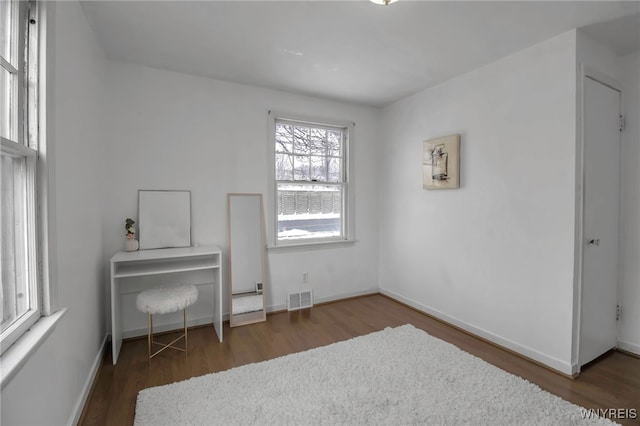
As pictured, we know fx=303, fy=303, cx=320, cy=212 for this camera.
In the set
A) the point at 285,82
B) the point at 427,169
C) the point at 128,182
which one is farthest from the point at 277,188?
the point at 427,169

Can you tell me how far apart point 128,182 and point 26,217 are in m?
1.66

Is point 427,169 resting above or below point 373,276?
above

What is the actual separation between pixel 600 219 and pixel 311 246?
282cm

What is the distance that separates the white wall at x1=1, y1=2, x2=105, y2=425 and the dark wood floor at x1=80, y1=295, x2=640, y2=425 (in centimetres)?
22

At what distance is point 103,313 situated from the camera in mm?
2781

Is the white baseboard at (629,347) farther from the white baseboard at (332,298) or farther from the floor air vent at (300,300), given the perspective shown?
the floor air vent at (300,300)

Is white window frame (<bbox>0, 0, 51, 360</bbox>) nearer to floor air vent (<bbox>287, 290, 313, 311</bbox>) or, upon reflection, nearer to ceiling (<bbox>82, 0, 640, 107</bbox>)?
ceiling (<bbox>82, 0, 640, 107</bbox>)

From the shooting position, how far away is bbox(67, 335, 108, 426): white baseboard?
1.75 meters

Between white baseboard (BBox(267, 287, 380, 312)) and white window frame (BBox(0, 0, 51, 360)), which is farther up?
white window frame (BBox(0, 0, 51, 360))

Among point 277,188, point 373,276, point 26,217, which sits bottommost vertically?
point 373,276

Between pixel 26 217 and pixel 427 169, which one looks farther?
pixel 427 169

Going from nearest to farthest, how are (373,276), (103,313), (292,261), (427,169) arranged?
1. (103,313)
2. (427,169)
3. (292,261)
4. (373,276)

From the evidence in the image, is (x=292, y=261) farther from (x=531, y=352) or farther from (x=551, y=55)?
(x=551, y=55)

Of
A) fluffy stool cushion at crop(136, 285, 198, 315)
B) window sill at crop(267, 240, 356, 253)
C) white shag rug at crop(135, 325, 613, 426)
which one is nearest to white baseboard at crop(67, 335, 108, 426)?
white shag rug at crop(135, 325, 613, 426)
